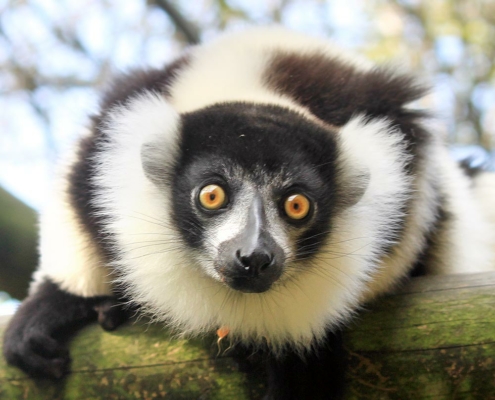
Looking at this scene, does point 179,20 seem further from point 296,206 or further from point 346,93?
point 296,206

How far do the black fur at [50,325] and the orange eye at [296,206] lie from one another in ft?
3.92

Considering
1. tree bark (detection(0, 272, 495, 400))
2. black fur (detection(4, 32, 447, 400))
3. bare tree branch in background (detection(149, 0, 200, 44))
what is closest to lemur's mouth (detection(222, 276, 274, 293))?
black fur (detection(4, 32, 447, 400))

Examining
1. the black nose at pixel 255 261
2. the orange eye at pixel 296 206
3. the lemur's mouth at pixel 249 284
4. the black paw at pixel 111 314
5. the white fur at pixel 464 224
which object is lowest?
the black paw at pixel 111 314

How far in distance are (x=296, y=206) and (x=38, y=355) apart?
163 cm

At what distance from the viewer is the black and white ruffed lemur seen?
288 centimetres

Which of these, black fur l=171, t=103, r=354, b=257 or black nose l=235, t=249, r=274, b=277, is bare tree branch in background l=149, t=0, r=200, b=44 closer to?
black fur l=171, t=103, r=354, b=257

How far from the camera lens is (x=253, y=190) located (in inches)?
110

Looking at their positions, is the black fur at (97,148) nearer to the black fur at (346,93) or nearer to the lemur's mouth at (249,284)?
the black fur at (346,93)

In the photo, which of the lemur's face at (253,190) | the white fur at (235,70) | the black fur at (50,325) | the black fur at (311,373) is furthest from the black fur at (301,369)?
the white fur at (235,70)

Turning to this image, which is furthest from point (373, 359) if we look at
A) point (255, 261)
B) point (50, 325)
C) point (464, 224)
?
point (50, 325)

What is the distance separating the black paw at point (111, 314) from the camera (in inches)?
129

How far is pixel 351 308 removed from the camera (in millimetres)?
2973

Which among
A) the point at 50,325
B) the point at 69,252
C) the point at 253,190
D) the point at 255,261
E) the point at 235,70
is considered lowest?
the point at 50,325

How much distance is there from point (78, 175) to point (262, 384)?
1602 millimetres
